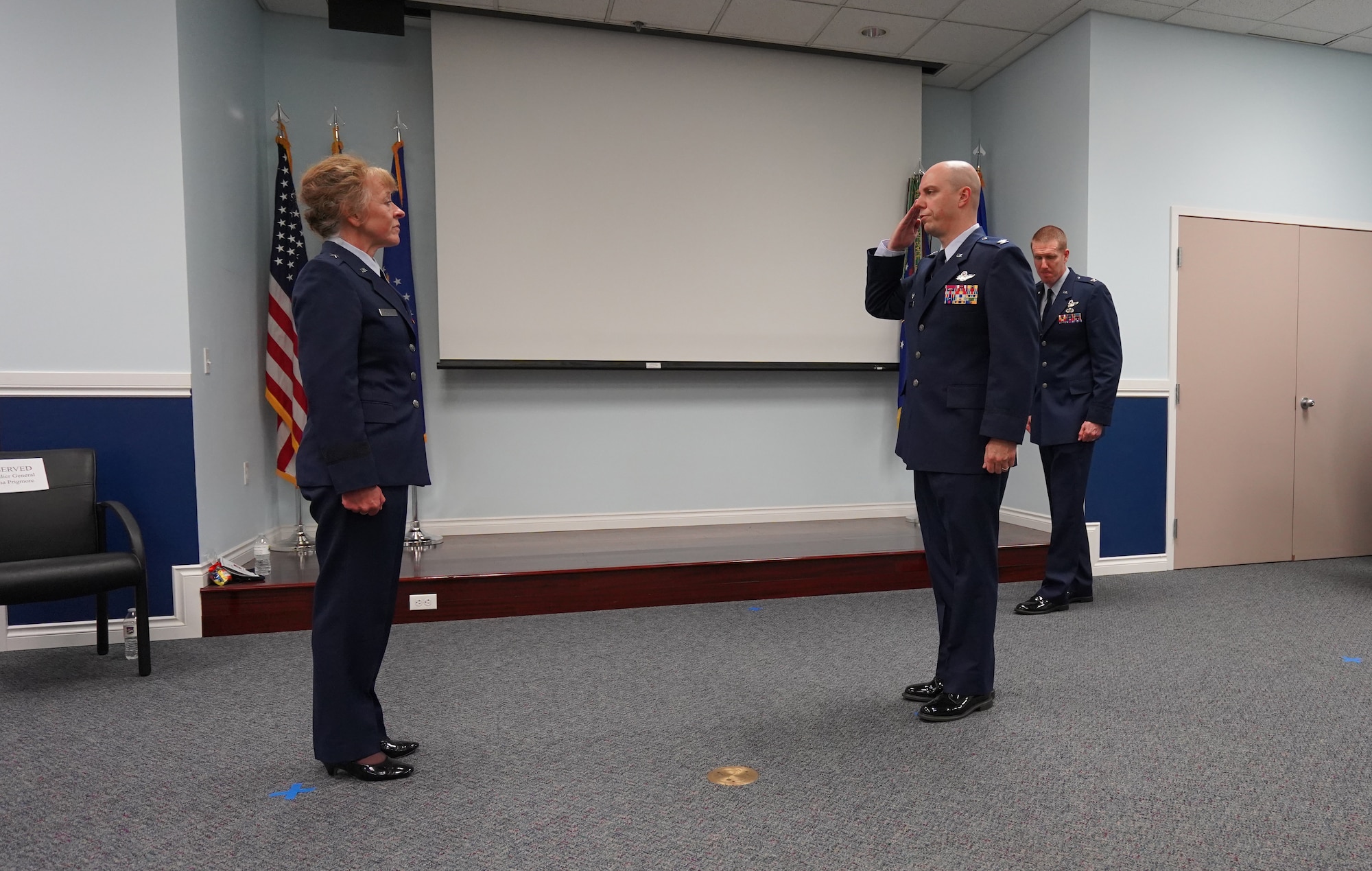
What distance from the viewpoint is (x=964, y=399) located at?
219cm

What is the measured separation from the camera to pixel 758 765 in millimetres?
2012

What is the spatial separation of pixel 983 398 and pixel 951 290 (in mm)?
304

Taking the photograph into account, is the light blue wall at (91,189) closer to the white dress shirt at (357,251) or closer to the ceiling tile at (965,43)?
the white dress shirt at (357,251)

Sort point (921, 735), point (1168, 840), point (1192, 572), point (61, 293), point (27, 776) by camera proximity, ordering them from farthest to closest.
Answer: point (1192, 572) → point (61, 293) → point (921, 735) → point (27, 776) → point (1168, 840)

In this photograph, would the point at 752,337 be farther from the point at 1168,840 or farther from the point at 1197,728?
the point at 1168,840

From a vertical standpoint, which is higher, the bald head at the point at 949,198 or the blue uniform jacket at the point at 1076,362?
the bald head at the point at 949,198

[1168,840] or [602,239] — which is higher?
[602,239]

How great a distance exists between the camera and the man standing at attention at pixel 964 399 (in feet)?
6.95

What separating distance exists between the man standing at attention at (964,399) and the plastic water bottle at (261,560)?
8.98 feet

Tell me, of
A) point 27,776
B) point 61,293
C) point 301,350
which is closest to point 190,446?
point 61,293

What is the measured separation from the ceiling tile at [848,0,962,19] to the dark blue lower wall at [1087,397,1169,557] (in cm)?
224

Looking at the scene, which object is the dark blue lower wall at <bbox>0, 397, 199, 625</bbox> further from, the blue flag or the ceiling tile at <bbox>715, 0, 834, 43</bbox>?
the ceiling tile at <bbox>715, 0, 834, 43</bbox>

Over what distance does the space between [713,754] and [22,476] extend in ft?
8.64

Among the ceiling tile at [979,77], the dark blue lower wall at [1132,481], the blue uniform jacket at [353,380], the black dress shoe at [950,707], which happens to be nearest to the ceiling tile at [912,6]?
the ceiling tile at [979,77]
